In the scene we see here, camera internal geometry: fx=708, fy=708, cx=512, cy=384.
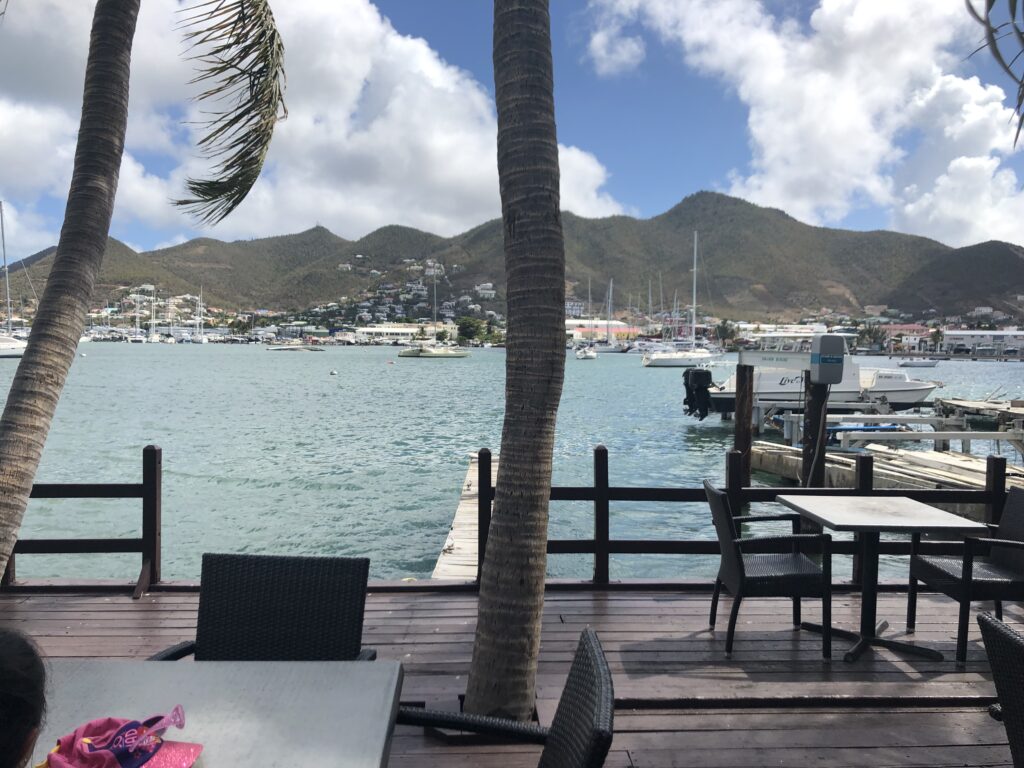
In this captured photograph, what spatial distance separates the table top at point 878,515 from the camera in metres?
3.79

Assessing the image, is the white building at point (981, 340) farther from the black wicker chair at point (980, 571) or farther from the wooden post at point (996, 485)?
the black wicker chair at point (980, 571)

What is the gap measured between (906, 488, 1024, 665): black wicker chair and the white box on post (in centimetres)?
239

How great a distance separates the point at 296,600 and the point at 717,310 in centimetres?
15371

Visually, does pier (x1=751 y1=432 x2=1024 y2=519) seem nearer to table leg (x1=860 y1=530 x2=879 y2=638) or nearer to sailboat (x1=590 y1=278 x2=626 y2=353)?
table leg (x1=860 y1=530 x2=879 y2=638)

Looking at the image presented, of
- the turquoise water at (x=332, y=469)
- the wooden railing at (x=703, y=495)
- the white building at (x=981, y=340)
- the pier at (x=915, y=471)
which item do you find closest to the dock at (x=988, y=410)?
the turquoise water at (x=332, y=469)

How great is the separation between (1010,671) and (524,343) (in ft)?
5.91

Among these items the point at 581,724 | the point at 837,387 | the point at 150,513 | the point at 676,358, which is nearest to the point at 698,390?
the point at 837,387

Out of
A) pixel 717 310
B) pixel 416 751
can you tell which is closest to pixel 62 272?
pixel 416 751

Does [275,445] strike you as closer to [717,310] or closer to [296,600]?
[296,600]

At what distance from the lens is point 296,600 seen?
104 inches

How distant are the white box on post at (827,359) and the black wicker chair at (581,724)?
5622mm

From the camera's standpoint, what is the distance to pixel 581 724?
1.47 m

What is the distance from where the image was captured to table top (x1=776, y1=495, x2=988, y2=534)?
3.79 m

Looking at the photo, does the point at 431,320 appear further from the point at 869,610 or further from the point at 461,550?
the point at 869,610
